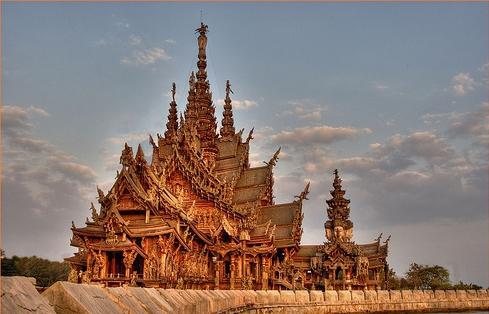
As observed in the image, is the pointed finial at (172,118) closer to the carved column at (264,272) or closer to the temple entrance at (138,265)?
the carved column at (264,272)

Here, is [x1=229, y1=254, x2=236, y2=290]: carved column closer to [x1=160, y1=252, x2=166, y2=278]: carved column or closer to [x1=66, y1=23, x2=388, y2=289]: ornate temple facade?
[x1=66, y1=23, x2=388, y2=289]: ornate temple facade

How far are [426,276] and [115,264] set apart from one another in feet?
145

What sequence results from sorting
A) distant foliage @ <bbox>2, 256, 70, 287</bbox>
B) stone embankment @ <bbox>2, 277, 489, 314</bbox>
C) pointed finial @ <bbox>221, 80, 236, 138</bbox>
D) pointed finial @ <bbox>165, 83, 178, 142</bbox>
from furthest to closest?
distant foliage @ <bbox>2, 256, 70, 287</bbox>
pointed finial @ <bbox>221, 80, 236, 138</bbox>
pointed finial @ <bbox>165, 83, 178, 142</bbox>
stone embankment @ <bbox>2, 277, 489, 314</bbox>

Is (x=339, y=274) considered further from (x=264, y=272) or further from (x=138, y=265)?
(x=138, y=265)

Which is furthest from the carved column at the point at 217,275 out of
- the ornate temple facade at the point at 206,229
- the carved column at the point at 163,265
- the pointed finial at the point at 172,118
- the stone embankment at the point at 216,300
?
the pointed finial at the point at 172,118

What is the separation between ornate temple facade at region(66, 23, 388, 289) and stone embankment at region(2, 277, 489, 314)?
19.0ft

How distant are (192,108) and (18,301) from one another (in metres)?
51.3

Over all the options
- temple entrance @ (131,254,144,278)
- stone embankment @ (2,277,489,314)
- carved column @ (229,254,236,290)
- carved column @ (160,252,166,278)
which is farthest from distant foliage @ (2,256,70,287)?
stone embankment @ (2,277,489,314)

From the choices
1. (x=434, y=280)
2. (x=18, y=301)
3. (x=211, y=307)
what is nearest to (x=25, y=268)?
(x=434, y=280)

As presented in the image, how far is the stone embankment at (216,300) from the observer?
4.10m

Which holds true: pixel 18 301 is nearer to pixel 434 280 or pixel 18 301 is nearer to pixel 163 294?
pixel 163 294

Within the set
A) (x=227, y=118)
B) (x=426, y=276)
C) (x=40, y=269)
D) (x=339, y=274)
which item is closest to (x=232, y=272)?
(x=339, y=274)

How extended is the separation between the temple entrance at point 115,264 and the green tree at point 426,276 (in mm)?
40312

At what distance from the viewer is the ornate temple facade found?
2925 cm
